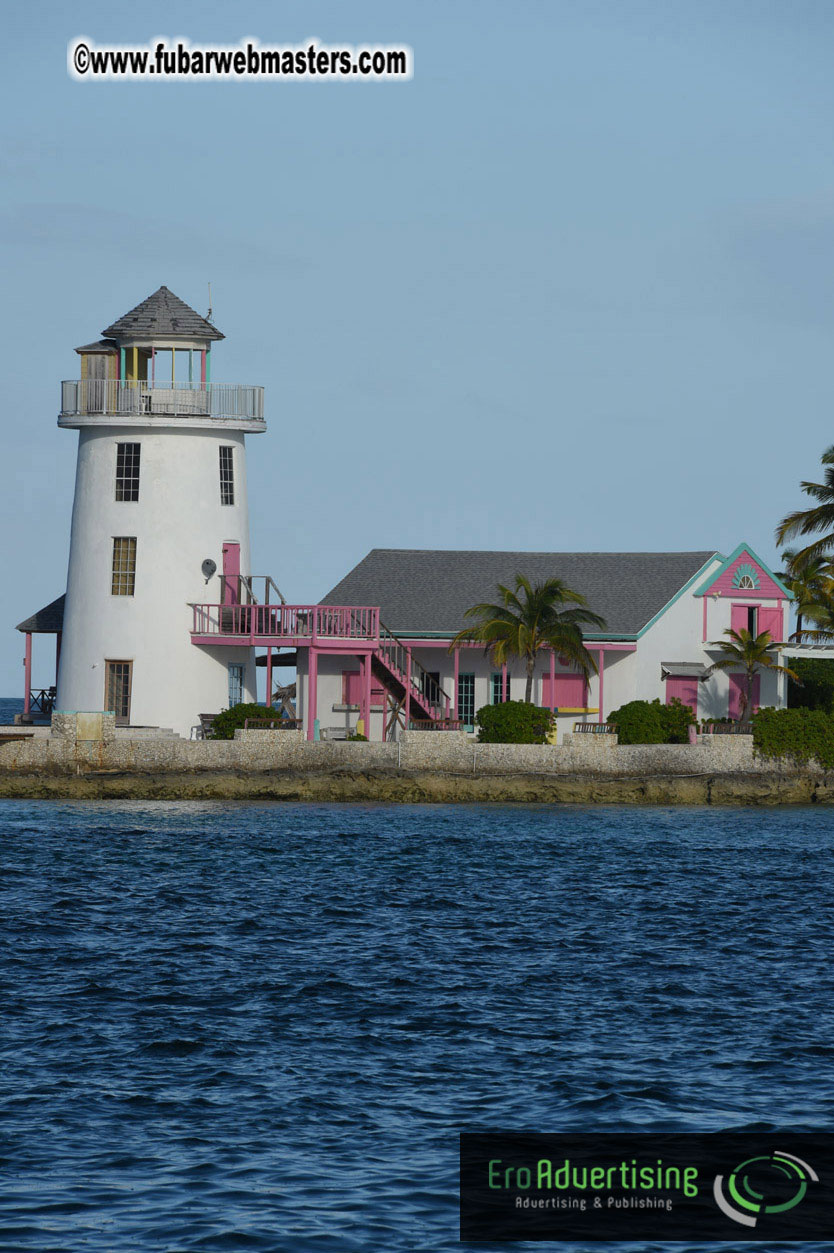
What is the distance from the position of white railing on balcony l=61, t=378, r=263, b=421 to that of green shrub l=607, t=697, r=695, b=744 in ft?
45.0

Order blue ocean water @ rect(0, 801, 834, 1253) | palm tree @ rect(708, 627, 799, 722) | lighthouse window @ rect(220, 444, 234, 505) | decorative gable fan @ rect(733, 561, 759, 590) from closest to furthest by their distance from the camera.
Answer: blue ocean water @ rect(0, 801, 834, 1253) → lighthouse window @ rect(220, 444, 234, 505) → palm tree @ rect(708, 627, 799, 722) → decorative gable fan @ rect(733, 561, 759, 590)

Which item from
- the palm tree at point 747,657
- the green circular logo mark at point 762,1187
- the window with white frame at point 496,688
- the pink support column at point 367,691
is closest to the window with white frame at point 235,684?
the pink support column at point 367,691

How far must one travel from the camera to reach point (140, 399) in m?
48.5

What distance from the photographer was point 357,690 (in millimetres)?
51906

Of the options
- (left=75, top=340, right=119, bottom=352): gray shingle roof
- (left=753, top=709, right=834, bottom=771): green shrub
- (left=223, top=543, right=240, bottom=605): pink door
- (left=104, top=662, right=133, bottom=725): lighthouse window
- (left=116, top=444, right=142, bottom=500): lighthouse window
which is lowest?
(left=753, top=709, right=834, bottom=771): green shrub

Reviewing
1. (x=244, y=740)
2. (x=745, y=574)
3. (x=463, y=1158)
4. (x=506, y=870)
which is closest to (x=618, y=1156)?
(x=463, y=1158)

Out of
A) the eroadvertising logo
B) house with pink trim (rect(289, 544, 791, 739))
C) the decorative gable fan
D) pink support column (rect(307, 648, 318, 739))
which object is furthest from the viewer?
the decorative gable fan

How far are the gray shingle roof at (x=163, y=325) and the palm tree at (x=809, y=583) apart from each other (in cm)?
2155

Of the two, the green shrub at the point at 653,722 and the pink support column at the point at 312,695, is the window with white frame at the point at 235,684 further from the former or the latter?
the green shrub at the point at 653,722

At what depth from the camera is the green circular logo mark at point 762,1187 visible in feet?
42.3

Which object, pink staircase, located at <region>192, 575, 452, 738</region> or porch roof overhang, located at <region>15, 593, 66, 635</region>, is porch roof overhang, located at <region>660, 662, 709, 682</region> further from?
porch roof overhang, located at <region>15, 593, 66, 635</region>

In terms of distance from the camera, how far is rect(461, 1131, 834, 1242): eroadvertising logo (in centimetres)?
1250

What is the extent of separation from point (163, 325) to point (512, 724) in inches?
564

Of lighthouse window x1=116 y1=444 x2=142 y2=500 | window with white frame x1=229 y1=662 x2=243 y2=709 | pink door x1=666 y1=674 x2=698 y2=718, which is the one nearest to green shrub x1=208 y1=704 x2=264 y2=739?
window with white frame x1=229 y1=662 x2=243 y2=709
